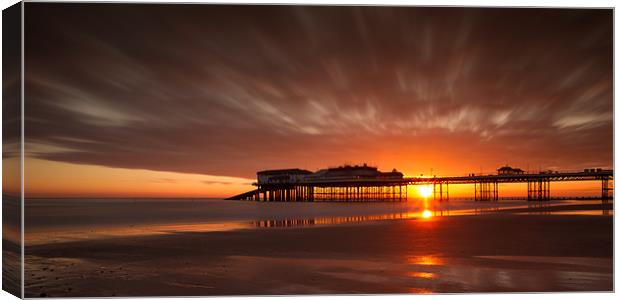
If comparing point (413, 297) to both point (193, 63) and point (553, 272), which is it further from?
point (193, 63)

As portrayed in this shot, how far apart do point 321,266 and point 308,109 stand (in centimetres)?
607

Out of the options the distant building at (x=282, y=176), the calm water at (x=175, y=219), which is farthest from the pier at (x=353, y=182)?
the calm water at (x=175, y=219)

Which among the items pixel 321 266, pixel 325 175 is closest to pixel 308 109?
pixel 321 266

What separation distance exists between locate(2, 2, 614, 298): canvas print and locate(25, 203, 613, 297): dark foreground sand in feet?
0.12

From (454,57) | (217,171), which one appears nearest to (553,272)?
(454,57)

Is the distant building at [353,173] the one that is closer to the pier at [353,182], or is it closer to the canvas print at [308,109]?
the pier at [353,182]

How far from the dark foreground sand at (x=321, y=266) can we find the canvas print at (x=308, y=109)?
36 millimetres

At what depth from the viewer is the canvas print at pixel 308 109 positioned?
23.7 feet

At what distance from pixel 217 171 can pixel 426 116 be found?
432 inches

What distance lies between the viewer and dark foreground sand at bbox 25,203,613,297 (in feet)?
22.3

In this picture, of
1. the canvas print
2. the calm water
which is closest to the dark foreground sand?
the canvas print

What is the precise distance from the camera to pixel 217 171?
2158cm

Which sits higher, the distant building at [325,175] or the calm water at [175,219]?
the distant building at [325,175]

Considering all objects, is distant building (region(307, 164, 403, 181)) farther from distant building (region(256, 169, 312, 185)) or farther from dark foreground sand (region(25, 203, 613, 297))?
dark foreground sand (region(25, 203, 613, 297))
